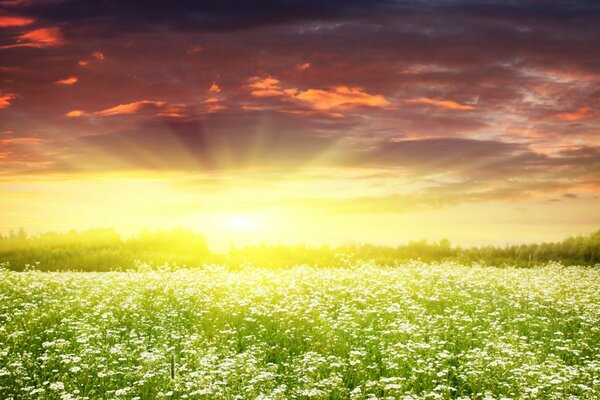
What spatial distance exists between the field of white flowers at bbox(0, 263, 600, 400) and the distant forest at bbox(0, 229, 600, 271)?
15380mm

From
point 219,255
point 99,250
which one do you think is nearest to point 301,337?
point 219,255

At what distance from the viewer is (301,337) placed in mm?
14102

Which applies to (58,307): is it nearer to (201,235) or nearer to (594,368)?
(594,368)

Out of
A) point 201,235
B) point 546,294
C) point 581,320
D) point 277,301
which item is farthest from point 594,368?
point 201,235

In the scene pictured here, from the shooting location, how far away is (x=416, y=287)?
765 inches

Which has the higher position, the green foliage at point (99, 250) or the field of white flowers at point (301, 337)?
the green foliage at point (99, 250)

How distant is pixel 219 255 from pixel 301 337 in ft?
90.8

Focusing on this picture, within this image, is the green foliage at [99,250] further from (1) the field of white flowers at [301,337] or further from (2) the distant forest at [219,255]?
(1) the field of white flowers at [301,337]

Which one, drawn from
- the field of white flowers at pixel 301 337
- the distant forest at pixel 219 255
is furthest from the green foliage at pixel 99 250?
the field of white flowers at pixel 301 337

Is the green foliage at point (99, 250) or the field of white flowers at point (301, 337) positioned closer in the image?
the field of white flowers at point (301, 337)

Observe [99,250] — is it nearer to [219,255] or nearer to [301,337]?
[219,255]

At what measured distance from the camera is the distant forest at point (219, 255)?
3806 cm

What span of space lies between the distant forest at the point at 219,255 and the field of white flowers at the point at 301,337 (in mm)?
15380

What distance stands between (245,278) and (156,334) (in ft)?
22.6
